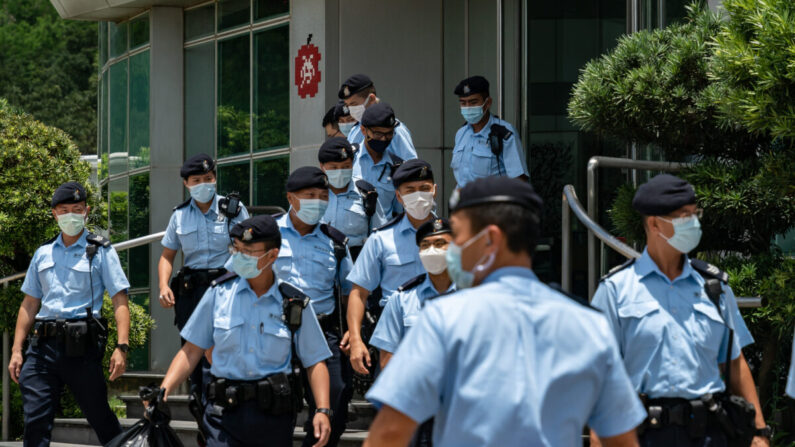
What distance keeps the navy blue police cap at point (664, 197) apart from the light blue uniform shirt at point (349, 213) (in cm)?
326

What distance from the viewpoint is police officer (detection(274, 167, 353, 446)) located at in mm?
7062

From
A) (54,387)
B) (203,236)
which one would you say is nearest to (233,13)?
(203,236)

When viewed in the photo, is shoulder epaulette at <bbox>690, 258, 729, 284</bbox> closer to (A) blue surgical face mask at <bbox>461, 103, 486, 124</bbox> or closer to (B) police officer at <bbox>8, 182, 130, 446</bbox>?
(A) blue surgical face mask at <bbox>461, 103, 486, 124</bbox>

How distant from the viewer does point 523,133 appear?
11422 mm

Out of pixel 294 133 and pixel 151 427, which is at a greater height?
pixel 294 133

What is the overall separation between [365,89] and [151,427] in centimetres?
377

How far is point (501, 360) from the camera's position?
113 inches

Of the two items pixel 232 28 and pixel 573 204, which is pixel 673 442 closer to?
pixel 573 204

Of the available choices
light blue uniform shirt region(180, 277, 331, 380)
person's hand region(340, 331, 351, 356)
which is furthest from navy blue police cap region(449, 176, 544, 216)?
person's hand region(340, 331, 351, 356)

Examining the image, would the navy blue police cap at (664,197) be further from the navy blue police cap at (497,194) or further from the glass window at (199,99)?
the glass window at (199,99)

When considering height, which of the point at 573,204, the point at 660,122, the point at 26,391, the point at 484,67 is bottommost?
the point at 26,391

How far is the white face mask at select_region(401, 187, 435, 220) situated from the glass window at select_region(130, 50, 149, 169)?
9.17 meters

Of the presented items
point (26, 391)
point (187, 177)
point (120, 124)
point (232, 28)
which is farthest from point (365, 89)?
point (120, 124)

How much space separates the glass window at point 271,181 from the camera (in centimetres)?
1342
